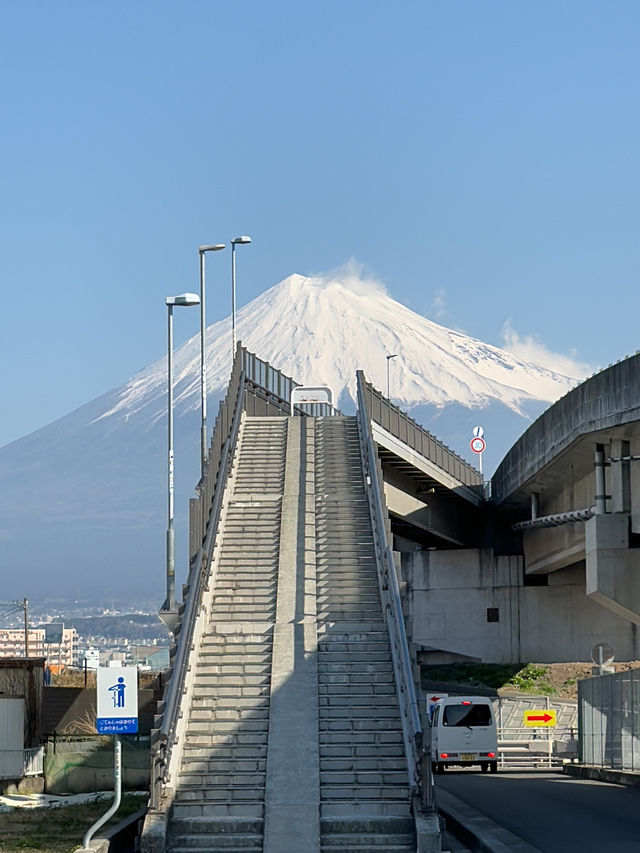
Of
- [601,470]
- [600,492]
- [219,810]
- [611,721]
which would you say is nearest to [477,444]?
[601,470]

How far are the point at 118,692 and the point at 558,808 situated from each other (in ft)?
31.6

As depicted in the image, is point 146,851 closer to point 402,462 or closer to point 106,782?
point 106,782

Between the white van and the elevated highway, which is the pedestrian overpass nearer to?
the elevated highway

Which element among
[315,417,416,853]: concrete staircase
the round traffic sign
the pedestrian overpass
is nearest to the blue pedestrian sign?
the pedestrian overpass

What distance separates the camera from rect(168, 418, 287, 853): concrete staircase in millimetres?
22562

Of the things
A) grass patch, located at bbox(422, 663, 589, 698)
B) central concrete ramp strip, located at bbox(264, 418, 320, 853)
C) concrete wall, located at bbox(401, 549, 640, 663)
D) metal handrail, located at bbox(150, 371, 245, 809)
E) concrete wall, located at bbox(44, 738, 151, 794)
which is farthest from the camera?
concrete wall, located at bbox(401, 549, 640, 663)

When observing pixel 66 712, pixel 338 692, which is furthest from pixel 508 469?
pixel 338 692

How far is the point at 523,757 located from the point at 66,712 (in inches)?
536

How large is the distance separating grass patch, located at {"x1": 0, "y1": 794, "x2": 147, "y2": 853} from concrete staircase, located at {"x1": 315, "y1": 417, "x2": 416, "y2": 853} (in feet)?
12.4

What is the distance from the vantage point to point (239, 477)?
4012cm

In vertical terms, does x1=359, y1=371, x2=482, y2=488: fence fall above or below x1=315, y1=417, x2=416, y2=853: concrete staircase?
above

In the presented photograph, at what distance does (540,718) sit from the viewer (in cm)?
4694

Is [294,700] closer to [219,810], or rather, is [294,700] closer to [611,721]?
[219,810]

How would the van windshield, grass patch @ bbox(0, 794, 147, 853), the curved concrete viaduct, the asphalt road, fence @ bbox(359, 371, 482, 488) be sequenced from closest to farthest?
the asphalt road
grass patch @ bbox(0, 794, 147, 853)
the curved concrete viaduct
the van windshield
fence @ bbox(359, 371, 482, 488)
